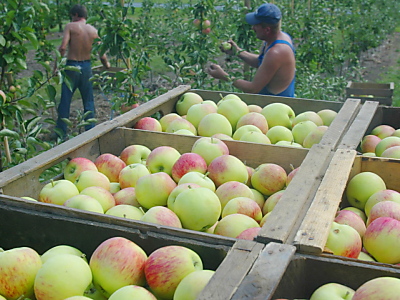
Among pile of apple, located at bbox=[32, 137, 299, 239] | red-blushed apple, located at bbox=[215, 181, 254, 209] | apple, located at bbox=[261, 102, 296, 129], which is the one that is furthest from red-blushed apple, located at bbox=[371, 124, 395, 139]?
red-blushed apple, located at bbox=[215, 181, 254, 209]

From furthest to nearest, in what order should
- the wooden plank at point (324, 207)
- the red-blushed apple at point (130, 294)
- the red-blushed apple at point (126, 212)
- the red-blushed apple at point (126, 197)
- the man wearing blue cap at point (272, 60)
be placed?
the man wearing blue cap at point (272, 60) → the red-blushed apple at point (126, 197) → the red-blushed apple at point (126, 212) → the wooden plank at point (324, 207) → the red-blushed apple at point (130, 294)

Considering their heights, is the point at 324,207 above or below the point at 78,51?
above

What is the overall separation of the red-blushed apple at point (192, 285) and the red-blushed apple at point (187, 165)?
0.87 meters

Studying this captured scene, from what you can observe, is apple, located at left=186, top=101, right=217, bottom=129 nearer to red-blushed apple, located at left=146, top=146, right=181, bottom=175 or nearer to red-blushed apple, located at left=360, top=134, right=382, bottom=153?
red-blushed apple, located at left=146, top=146, right=181, bottom=175

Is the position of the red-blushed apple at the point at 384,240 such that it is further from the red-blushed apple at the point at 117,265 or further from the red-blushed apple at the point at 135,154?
the red-blushed apple at the point at 135,154

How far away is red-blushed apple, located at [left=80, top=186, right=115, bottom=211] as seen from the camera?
6.56ft

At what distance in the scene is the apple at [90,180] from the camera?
216 cm

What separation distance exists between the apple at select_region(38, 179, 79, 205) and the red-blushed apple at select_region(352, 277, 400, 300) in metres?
1.24

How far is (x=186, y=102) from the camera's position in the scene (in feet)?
10.9

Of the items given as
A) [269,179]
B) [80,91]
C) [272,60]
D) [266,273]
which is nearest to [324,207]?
[266,273]

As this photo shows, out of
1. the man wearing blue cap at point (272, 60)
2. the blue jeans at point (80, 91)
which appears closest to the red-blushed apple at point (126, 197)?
the man wearing blue cap at point (272, 60)

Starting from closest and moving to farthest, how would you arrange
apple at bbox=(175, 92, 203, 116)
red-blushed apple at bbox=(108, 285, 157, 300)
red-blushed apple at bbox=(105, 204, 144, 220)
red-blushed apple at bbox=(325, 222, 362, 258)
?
red-blushed apple at bbox=(108, 285, 157, 300) → red-blushed apple at bbox=(325, 222, 362, 258) → red-blushed apple at bbox=(105, 204, 144, 220) → apple at bbox=(175, 92, 203, 116)

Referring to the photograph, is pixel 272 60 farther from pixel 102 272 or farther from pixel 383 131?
pixel 102 272

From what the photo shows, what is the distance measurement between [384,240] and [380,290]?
422mm
